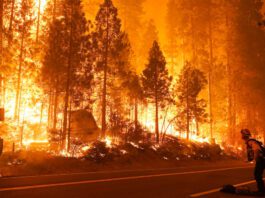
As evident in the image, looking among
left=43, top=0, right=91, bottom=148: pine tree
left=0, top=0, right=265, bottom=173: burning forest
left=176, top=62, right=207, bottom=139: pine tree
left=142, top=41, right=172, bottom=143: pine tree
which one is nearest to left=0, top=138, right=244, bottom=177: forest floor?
left=0, top=0, right=265, bottom=173: burning forest

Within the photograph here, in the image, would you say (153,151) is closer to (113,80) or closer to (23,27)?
(113,80)

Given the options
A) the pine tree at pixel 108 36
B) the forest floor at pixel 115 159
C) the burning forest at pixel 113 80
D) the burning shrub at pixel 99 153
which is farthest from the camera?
the pine tree at pixel 108 36

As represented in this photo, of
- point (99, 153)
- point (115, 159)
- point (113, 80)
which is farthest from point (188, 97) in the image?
point (99, 153)

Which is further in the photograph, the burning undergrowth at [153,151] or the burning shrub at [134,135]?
the burning shrub at [134,135]

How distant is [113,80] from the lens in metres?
26.4

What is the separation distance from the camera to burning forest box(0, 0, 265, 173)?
71.8 ft

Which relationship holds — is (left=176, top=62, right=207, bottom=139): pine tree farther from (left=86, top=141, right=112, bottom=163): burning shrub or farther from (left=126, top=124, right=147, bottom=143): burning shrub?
(left=86, top=141, right=112, bottom=163): burning shrub

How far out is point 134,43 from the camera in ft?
149

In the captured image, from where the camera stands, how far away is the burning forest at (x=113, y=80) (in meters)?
21.9

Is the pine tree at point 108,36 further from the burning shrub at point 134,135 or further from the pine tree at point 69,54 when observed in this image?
the burning shrub at point 134,135

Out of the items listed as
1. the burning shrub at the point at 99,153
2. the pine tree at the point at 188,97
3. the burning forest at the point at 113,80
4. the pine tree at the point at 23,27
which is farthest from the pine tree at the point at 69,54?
the pine tree at the point at 188,97

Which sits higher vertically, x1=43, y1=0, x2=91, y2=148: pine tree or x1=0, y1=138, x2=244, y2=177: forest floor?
x1=43, y1=0, x2=91, y2=148: pine tree

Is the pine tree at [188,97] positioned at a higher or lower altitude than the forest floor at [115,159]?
higher

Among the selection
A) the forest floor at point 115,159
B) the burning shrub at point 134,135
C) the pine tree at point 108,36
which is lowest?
the forest floor at point 115,159
